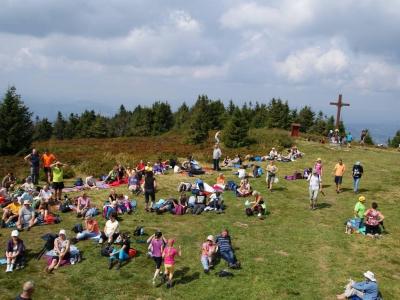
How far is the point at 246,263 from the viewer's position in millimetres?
10070

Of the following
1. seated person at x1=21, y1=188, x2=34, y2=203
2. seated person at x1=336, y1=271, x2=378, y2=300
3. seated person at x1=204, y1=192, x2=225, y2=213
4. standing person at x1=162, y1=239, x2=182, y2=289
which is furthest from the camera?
seated person at x1=204, y1=192, x2=225, y2=213

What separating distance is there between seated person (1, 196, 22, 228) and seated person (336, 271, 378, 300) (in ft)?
36.4

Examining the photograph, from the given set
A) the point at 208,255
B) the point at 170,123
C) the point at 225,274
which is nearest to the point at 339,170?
the point at 208,255

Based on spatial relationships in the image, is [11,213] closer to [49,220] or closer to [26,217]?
[26,217]

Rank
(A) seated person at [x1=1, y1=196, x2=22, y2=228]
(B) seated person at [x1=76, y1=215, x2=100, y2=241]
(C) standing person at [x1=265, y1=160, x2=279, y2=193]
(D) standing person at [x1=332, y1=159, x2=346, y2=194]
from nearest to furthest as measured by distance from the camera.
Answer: (B) seated person at [x1=76, y1=215, x2=100, y2=241] < (A) seated person at [x1=1, y1=196, x2=22, y2=228] < (D) standing person at [x1=332, y1=159, x2=346, y2=194] < (C) standing person at [x1=265, y1=160, x2=279, y2=193]

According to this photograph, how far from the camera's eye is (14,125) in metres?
29.2

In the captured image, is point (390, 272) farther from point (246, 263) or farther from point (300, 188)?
point (300, 188)

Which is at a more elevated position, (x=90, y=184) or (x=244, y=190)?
(x=244, y=190)

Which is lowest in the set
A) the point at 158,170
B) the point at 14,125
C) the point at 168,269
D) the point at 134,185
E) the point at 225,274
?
the point at 225,274

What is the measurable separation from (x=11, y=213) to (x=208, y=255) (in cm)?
780

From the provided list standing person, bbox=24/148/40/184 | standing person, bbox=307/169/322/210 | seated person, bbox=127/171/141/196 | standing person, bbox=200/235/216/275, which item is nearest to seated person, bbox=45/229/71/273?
standing person, bbox=200/235/216/275

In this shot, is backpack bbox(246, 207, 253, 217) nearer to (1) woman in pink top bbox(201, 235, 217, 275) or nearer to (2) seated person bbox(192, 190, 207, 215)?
(2) seated person bbox(192, 190, 207, 215)

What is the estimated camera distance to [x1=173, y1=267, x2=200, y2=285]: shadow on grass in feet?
29.6

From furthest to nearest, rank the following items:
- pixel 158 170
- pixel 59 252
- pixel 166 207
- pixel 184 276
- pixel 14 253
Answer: pixel 158 170
pixel 166 207
pixel 59 252
pixel 184 276
pixel 14 253
